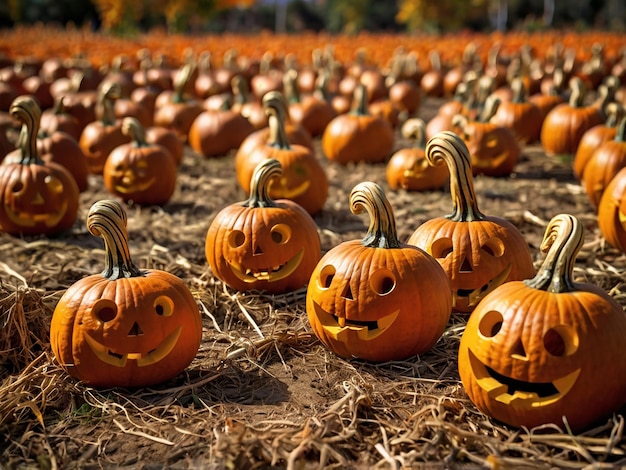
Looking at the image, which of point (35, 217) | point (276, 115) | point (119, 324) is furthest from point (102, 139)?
point (119, 324)

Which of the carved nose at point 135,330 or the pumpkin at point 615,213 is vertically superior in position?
the pumpkin at point 615,213

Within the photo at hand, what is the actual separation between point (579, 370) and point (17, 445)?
259 centimetres

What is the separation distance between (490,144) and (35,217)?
16.7ft

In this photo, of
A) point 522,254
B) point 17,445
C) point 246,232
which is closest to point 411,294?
point 522,254

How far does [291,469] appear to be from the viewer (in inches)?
124

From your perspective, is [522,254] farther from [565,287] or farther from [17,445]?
[17,445]

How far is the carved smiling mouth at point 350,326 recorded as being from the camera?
13.9 feet

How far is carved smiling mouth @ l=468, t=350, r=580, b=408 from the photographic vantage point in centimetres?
341

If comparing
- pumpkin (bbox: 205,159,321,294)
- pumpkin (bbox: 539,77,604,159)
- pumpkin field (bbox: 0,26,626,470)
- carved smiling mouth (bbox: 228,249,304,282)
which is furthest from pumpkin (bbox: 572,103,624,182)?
carved smiling mouth (bbox: 228,249,304,282)

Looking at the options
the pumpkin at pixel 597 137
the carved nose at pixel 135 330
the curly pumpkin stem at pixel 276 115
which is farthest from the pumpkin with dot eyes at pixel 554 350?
the pumpkin at pixel 597 137

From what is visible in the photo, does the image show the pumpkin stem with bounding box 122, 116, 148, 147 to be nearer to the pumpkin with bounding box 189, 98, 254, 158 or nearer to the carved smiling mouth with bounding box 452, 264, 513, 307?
the pumpkin with bounding box 189, 98, 254, 158

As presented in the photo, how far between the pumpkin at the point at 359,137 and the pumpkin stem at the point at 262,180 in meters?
4.41

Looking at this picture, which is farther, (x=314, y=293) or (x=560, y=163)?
(x=560, y=163)

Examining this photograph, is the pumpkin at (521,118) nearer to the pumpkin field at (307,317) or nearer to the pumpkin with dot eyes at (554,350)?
the pumpkin field at (307,317)
